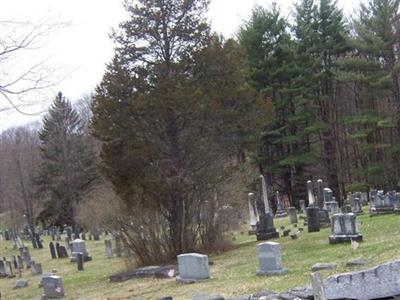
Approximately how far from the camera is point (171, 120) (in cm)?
1691

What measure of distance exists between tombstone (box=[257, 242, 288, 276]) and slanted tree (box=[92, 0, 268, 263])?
5.55 meters

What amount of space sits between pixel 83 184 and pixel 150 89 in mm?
34869

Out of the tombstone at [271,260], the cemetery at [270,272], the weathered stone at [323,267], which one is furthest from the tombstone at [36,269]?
the weathered stone at [323,267]

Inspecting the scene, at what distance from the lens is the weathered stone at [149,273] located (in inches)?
546

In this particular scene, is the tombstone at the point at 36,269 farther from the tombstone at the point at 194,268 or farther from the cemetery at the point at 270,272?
the tombstone at the point at 194,268

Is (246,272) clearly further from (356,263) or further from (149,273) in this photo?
(149,273)

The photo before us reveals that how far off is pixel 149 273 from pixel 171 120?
15.0 ft

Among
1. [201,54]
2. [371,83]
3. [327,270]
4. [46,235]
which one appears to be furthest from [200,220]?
[46,235]

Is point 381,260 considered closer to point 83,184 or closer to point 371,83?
point 371,83

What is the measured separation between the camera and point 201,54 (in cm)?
1730

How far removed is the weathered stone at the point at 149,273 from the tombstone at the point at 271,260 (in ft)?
10.0

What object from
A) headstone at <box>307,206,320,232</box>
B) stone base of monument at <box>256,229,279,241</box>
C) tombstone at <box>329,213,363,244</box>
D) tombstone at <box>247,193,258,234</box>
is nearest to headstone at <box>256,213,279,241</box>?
stone base of monument at <box>256,229,279,241</box>

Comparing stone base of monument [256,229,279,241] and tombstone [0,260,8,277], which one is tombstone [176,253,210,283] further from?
tombstone [0,260,8,277]

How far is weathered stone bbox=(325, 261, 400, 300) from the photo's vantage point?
7.53 meters
